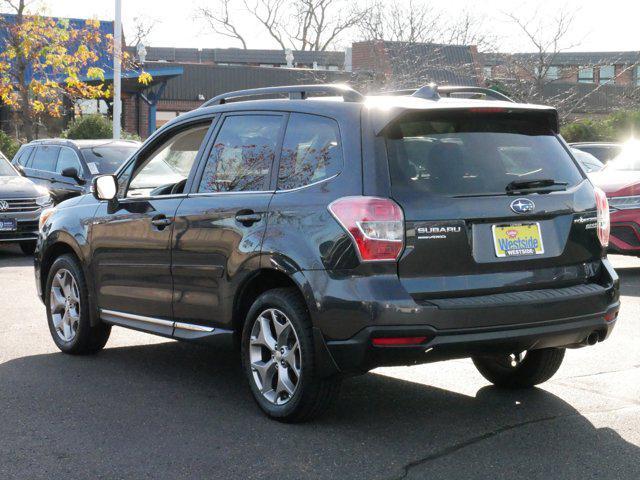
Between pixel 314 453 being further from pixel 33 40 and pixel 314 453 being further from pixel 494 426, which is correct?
pixel 33 40

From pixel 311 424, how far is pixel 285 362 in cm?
35

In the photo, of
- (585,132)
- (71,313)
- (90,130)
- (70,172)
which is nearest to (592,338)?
(71,313)

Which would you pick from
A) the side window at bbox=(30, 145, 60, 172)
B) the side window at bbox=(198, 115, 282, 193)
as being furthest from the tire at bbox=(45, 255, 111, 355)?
the side window at bbox=(30, 145, 60, 172)

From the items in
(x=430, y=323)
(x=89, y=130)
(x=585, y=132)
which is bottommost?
(x=430, y=323)

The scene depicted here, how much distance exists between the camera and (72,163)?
17.5 m

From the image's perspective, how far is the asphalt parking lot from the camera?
15.9 ft

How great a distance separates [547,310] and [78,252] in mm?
3584

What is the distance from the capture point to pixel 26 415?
584 centimetres

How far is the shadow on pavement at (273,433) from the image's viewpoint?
15.8 ft

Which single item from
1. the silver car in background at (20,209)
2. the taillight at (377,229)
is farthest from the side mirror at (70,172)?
the taillight at (377,229)

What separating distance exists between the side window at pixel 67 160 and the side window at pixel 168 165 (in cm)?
1008

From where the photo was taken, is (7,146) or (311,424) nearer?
(311,424)

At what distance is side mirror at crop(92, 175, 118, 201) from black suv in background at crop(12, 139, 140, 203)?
31.7 ft

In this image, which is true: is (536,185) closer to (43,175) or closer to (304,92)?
(304,92)
